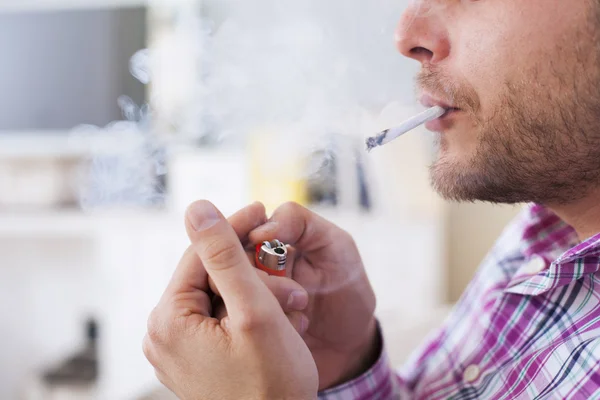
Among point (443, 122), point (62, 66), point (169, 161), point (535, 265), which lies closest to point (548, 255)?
point (535, 265)

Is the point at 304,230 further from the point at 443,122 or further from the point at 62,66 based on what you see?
the point at 62,66

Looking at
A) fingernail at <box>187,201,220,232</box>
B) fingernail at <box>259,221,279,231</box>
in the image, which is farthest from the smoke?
fingernail at <box>187,201,220,232</box>

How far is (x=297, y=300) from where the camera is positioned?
23.3 inches

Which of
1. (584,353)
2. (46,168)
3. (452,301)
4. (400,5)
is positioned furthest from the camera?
(46,168)

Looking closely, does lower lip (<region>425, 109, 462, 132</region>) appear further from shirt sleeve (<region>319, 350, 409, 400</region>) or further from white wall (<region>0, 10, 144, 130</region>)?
white wall (<region>0, 10, 144, 130</region>)

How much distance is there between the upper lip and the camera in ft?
2.28

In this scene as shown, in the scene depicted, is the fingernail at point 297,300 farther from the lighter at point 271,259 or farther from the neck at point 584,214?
the neck at point 584,214

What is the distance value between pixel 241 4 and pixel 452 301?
1.25 m

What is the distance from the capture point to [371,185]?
5.94 feet

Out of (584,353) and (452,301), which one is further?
(452,301)

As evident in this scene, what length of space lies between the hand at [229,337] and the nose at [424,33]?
0.33 metres

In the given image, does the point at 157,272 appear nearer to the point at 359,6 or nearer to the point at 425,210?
the point at 425,210

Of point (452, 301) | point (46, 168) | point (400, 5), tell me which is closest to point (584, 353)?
point (400, 5)

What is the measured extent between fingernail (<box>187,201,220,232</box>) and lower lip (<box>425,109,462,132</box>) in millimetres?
314
